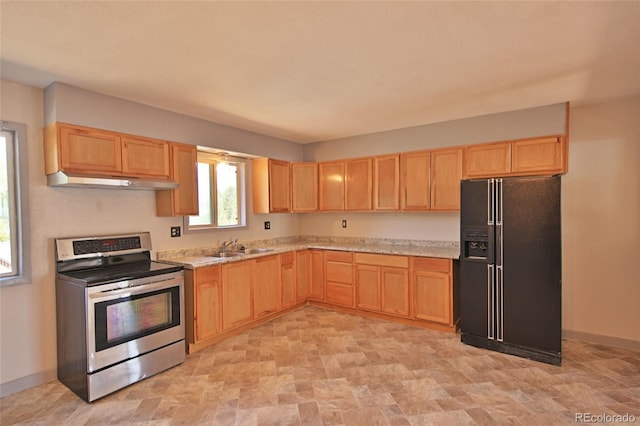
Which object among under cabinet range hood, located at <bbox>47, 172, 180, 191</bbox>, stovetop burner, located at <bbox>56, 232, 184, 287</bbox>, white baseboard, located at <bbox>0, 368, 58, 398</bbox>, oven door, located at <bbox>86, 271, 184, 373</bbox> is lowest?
white baseboard, located at <bbox>0, 368, 58, 398</bbox>

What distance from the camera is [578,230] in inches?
142

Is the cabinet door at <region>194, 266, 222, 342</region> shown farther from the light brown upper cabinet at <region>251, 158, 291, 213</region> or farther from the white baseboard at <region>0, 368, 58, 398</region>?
the light brown upper cabinet at <region>251, 158, 291, 213</region>

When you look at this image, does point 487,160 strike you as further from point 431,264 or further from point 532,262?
point 431,264

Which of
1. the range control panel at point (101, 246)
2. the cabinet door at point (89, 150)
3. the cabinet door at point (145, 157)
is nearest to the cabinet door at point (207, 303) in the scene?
the range control panel at point (101, 246)

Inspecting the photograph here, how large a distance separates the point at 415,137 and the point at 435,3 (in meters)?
2.79

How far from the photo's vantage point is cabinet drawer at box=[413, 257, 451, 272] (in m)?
3.78

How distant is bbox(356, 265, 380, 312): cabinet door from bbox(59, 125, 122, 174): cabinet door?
2.99m

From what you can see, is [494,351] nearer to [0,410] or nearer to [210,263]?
[210,263]

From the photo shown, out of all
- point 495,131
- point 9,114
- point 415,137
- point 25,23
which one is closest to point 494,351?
point 495,131

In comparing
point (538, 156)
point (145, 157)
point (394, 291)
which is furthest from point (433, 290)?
point (145, 157)

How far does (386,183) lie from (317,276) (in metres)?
1.65

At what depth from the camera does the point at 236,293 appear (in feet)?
12.4

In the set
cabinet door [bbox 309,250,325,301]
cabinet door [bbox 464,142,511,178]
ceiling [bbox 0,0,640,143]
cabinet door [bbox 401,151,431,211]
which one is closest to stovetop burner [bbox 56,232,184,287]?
ceiling [bbox 0,0,640,143]

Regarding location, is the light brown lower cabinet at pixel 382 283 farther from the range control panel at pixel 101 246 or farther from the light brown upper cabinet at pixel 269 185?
the range control panel at pixel 101 246
